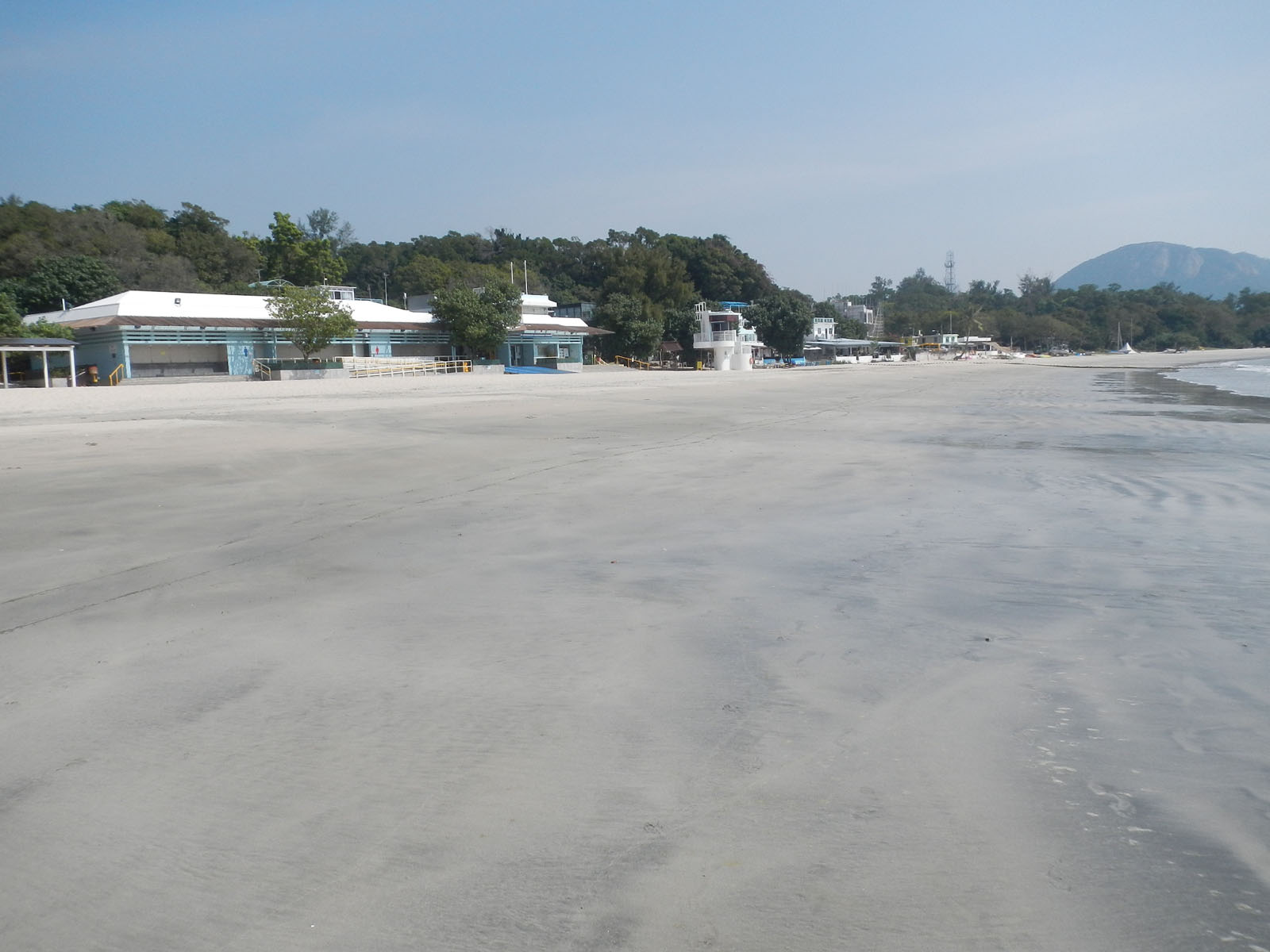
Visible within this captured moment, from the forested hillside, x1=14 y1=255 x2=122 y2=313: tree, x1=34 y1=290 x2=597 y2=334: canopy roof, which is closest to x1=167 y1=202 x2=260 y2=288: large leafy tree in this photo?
the forested hillside

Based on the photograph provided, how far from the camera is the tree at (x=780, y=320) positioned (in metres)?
84.4

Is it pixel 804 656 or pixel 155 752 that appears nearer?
pixel 155 752

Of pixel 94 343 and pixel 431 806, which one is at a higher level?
pixel 94 343

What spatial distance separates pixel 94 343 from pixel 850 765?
45.9 meters

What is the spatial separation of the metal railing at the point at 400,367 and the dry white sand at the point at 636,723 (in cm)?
3605

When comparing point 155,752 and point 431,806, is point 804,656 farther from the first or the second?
point 155,752

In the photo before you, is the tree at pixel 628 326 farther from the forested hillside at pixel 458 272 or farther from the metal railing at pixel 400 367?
the metal railing at pixel 400 367

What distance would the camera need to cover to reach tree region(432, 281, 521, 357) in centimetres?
5159

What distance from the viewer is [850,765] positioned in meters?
3.09

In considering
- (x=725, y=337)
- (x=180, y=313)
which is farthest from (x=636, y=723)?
(x=725, y=337)

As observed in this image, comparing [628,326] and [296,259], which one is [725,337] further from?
[296,259]

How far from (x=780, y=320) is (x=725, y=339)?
16.5 meters

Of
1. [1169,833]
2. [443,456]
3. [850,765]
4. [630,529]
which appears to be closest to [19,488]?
[443,456]

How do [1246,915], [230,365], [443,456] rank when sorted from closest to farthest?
1. [1246,915]
2. [443,456]
3. [230,365]
